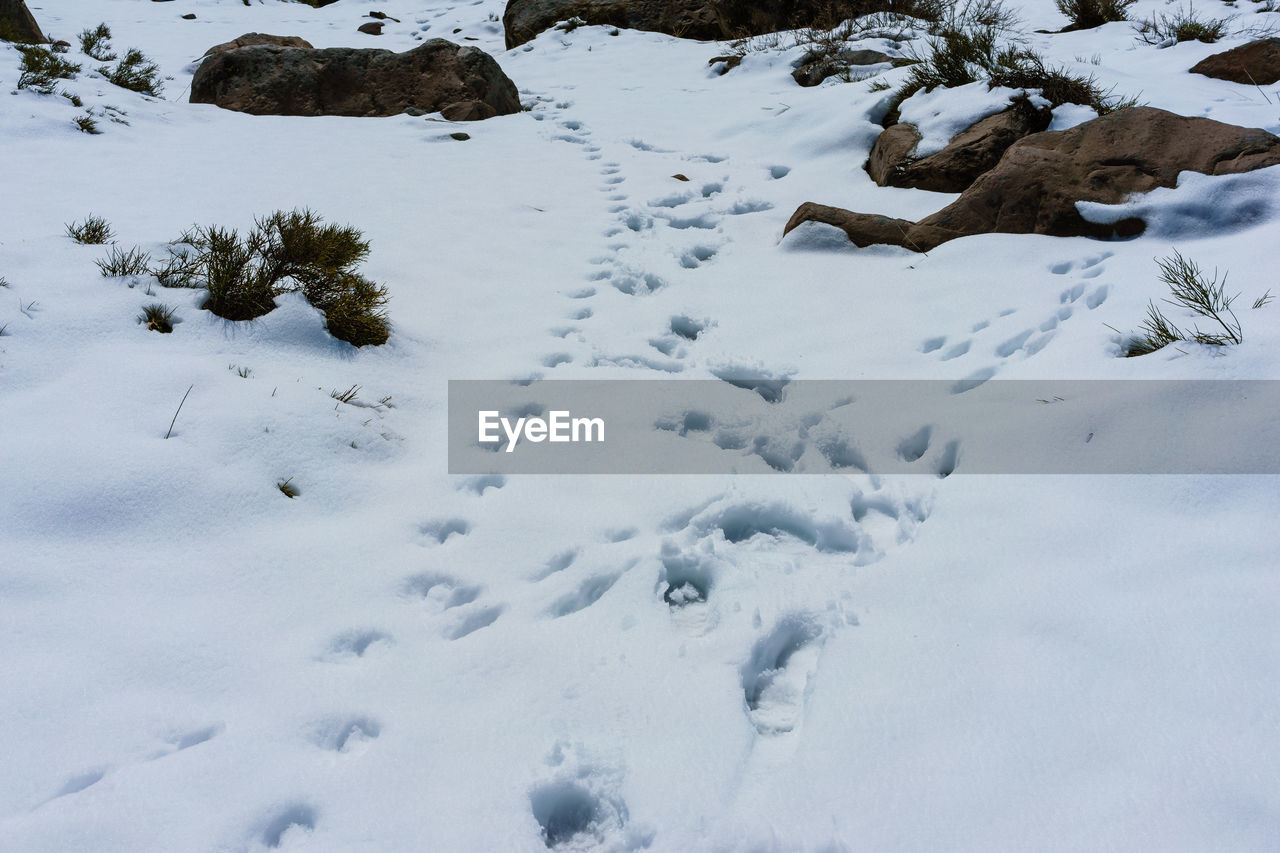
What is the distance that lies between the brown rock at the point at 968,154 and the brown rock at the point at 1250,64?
2.11m

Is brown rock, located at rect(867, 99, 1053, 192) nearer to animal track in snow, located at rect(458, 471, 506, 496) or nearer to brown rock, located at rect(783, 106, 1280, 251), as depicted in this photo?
brown rock, located at rect(783, 106, 1280, 251)

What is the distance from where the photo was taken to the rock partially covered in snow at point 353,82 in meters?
7.47

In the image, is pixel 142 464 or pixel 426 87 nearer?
pixel 142 464

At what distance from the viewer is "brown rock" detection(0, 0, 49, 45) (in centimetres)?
816

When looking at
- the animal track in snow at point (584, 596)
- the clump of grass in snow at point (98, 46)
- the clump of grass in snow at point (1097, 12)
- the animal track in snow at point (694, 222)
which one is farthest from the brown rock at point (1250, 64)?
the clump of grass in snow at point (98, 46)

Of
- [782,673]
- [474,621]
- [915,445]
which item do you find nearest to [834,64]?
[915,445]

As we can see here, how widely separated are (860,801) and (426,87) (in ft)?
27.8

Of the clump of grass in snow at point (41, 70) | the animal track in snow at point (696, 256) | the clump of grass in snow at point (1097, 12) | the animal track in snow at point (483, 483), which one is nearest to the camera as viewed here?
the animal track in snow at point (483, 483)

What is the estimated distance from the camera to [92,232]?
346cm

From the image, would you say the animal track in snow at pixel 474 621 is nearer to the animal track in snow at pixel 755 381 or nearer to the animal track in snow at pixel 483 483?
the animal track in snow at pixel 483 483

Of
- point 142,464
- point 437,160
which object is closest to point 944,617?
point 142,464

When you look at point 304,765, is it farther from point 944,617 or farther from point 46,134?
point 46,134

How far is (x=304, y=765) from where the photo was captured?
5.28 ft

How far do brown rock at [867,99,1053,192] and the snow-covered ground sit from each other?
1.07m
